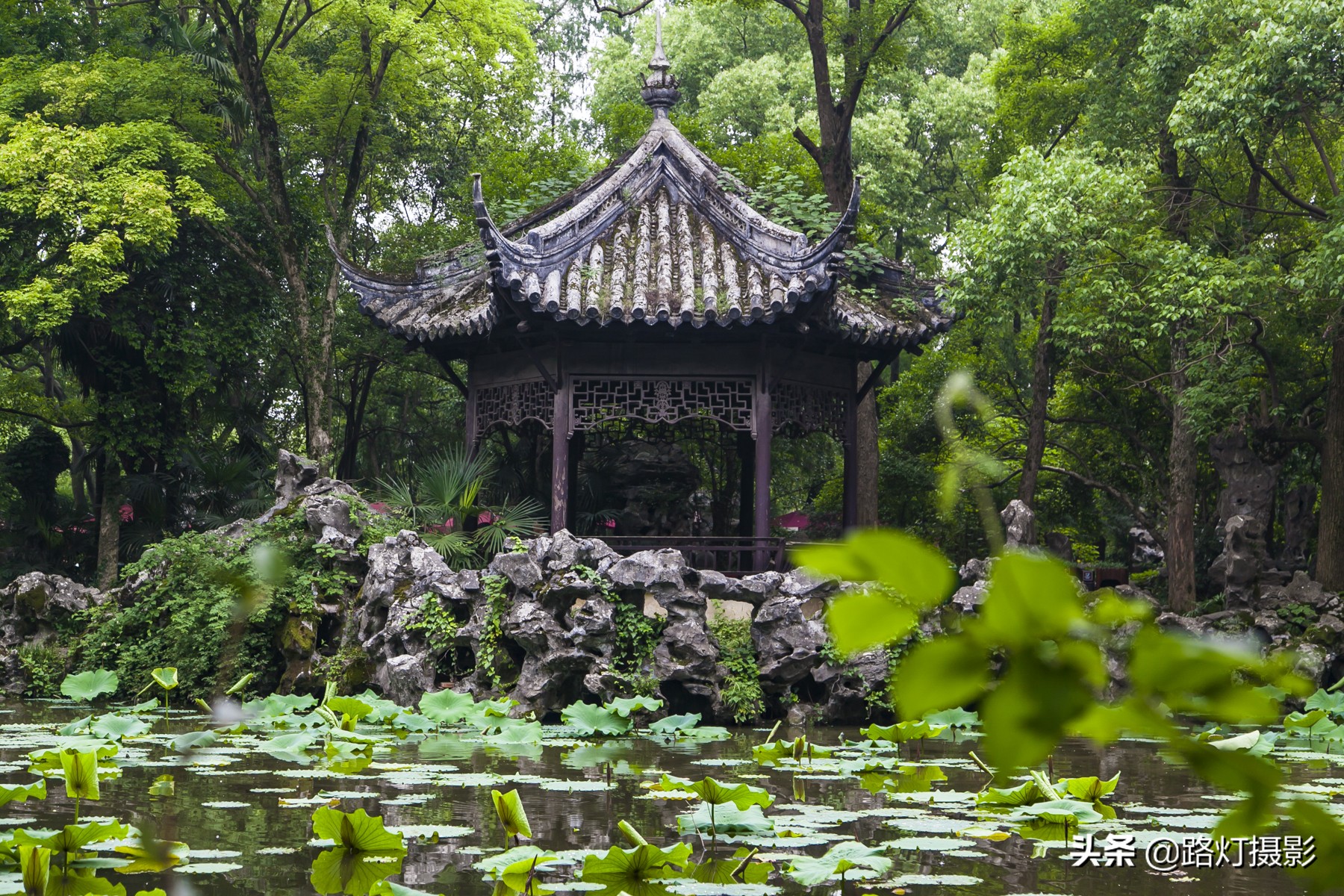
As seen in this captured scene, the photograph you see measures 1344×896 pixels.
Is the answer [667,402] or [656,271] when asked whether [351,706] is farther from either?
[656,271]

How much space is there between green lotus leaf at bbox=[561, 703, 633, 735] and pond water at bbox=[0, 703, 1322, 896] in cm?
13

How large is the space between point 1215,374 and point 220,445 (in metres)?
12.2

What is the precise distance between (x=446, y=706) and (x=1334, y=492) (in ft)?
27.8

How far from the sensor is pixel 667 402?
9.91 meters

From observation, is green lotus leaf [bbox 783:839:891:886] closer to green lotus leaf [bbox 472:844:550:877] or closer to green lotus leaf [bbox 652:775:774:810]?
green lotus leaf [bbox 652:775:774:810]

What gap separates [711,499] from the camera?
635 inches

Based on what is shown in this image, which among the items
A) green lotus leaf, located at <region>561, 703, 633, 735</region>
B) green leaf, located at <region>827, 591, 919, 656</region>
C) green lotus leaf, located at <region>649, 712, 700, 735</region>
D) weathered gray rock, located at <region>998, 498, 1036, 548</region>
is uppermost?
weathered gray rock, located at <region>998, 498, 1036, 548</region>

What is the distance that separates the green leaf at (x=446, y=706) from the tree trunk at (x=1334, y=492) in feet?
26.4

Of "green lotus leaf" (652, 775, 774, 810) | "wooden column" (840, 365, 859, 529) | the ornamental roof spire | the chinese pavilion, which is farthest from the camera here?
the ornamental roof spire

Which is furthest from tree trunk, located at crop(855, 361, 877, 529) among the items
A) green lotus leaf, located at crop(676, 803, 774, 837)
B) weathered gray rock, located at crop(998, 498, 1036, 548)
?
green lotus leaf, located at crop(676, 803, 774, 837)

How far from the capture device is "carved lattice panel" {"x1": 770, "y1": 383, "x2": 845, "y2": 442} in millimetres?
10148

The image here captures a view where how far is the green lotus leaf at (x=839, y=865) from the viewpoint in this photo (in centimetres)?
249

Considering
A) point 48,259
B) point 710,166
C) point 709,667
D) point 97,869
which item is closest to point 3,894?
point 97,869

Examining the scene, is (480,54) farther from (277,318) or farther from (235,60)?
(277,318)
